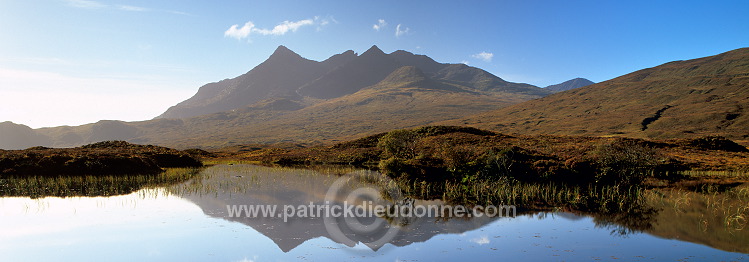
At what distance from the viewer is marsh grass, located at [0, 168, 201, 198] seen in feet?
96.1

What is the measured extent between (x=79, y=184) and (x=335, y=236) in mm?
26834

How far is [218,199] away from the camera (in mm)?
27516

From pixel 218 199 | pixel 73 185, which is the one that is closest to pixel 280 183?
pixel 218 199

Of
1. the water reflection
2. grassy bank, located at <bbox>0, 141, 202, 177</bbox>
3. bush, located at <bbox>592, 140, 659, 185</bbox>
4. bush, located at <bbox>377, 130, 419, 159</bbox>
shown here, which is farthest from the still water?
bush, located at <bbox>377, 130, 419, 159</bbox>

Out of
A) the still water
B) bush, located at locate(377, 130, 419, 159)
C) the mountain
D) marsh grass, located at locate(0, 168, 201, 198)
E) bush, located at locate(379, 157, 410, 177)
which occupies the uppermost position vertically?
the mountain

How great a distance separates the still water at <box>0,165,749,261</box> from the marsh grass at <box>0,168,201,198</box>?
349 cm

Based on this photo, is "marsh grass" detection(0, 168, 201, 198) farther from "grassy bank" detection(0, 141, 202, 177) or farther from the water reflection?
the water reflection

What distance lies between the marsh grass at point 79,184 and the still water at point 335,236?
11.5ft

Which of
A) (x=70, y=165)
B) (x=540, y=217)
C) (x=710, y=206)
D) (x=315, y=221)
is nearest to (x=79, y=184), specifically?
(x=70, y=165)

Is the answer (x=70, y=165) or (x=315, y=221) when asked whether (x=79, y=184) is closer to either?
(x=70, y=165)

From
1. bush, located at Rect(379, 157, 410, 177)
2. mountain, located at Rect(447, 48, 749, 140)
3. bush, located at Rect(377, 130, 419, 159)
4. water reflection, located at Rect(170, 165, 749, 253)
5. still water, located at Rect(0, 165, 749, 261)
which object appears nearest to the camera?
still water, located at Rect(0, 165, 749, 261)

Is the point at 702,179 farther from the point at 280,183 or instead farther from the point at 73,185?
the point at 73,185

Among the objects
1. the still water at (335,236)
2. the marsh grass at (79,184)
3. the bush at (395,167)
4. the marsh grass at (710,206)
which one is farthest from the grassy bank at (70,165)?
the marsh grass at (710,206)

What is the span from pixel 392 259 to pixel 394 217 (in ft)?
23.3
